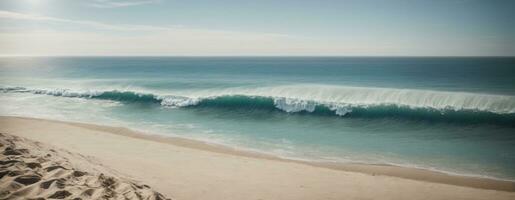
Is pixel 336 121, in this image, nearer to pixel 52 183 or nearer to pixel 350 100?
pixel 350 100

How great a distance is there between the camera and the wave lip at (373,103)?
1474 centimetres

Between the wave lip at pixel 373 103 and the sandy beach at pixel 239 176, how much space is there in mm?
8176

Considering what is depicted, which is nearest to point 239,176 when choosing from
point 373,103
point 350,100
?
point 373,103

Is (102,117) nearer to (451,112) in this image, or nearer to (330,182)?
(330,182)

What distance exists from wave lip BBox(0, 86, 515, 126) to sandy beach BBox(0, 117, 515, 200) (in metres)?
8.18

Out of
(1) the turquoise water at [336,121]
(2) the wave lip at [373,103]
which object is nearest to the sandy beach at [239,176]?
(1) the turquoise water at [336,121]

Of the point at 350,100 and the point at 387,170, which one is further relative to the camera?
the point at 350,100

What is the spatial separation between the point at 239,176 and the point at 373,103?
39.4 feet

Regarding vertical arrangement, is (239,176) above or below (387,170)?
above

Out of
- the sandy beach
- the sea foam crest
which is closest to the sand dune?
the sandy beach

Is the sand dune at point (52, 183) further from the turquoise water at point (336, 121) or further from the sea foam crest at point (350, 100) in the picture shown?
the sea foam crest at point (350, 100)

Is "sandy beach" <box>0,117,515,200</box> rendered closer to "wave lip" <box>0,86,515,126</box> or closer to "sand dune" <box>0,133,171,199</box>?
"sand dune" <box>0,133,171,199</box>

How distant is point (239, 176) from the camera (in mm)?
6496

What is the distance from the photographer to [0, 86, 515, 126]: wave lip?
1474cm
